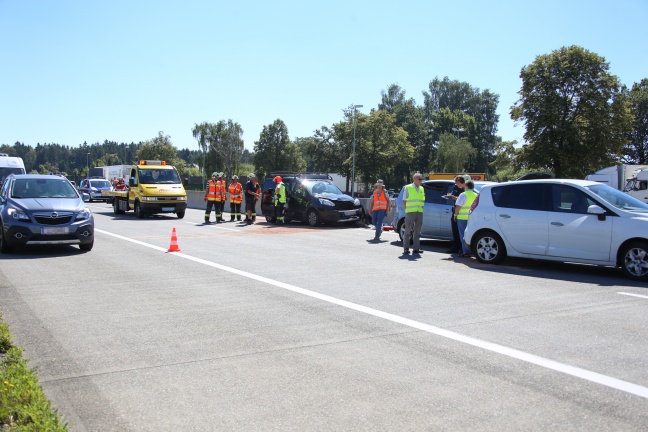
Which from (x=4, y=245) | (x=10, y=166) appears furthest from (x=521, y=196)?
(x=10, y=166)

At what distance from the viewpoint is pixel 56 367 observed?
496 centimetres

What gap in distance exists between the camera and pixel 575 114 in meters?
40.9

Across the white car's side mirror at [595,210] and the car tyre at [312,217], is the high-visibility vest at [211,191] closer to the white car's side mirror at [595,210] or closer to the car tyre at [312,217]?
the car tyre at [312,217]

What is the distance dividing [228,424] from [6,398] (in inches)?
57.5

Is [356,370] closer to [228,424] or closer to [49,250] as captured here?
[228,424]

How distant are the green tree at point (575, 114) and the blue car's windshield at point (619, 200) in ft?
106

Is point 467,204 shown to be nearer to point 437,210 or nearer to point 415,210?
point 415,210

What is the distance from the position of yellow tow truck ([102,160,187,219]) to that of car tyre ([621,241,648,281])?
18.0m

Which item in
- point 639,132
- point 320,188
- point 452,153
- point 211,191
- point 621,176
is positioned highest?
point 639,132

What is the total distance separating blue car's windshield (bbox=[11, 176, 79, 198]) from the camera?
1273cm

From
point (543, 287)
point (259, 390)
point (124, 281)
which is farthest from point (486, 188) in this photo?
point (259, 390)

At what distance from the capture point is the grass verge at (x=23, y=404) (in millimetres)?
3499

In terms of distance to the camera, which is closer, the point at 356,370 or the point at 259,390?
the point at 259,390

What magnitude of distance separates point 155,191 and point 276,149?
63.9 metres
